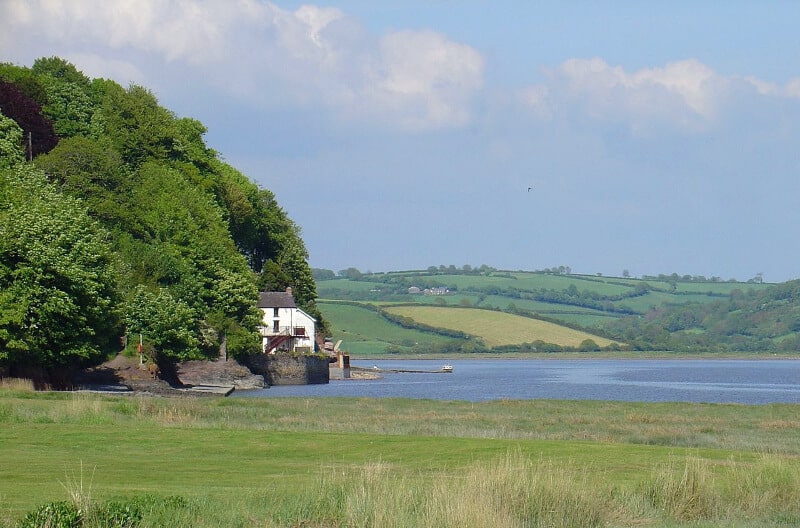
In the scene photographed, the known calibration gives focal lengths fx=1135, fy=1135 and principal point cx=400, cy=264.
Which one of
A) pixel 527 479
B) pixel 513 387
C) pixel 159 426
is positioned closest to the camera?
pixel 527 479

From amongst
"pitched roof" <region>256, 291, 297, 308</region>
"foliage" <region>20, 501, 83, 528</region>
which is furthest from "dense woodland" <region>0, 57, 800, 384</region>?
"foliage" <region>20, 501, 83, 528</region>

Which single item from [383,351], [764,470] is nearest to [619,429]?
[764,470]

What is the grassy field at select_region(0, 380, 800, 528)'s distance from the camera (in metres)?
17.7

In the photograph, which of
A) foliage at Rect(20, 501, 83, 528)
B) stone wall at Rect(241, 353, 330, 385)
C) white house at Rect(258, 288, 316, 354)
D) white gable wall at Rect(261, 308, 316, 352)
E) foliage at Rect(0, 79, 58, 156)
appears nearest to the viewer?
foliage at Rect(20, 501, 83, 528)

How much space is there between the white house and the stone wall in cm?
503

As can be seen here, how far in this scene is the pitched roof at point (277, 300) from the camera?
108 metres

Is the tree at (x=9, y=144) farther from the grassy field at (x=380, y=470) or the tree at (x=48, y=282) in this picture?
the grassy field at (x=380, y=470)

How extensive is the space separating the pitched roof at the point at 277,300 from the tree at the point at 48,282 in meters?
47.6

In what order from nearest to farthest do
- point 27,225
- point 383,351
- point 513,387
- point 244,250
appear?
1. point 27,225
2. point 513,387
3. point 244,250
4. point 383,351

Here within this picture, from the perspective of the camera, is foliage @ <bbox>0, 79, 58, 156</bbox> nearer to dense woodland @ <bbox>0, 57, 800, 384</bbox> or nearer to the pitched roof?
dense woodland @ <bbox>0, 57, 800, 384</bbox>

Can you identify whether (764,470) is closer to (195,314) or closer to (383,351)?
(195,314)

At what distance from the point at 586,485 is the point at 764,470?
13.4 feet

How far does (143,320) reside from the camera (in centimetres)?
6956

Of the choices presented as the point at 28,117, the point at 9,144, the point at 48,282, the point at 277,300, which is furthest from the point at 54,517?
the point at 277,300
